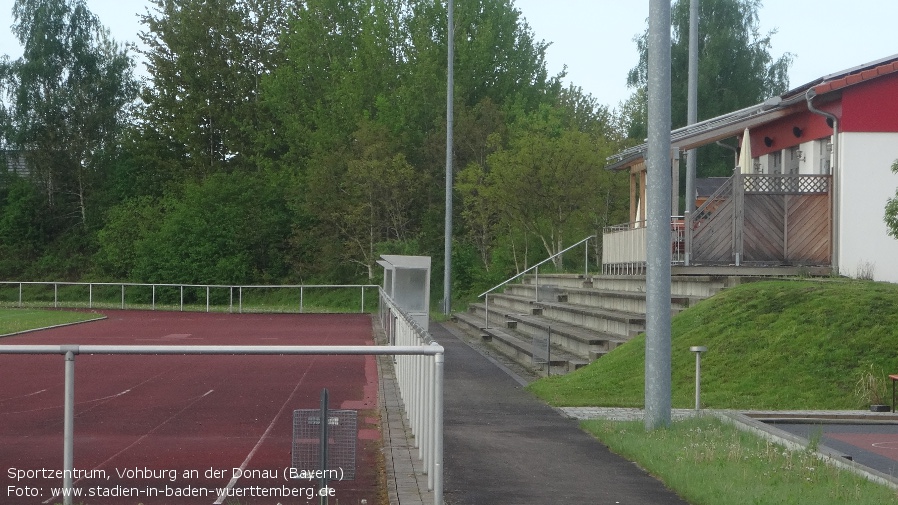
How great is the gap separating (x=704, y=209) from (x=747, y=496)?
1556 cm

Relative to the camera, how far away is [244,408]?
8.84 meters

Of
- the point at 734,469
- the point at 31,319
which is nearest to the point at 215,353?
the point at 734,469

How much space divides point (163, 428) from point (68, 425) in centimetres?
68

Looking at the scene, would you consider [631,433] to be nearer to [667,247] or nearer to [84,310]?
[667,247]

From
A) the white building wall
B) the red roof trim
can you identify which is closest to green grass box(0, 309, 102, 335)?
the white building wall

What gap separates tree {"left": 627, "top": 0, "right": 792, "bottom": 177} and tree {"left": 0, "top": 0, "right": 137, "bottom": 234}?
3045 cm

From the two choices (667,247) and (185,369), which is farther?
(667,247)

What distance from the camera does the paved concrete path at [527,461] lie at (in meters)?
9.16

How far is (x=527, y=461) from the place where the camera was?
35.4 feet

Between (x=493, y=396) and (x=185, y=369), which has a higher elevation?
(x=185, y=369)

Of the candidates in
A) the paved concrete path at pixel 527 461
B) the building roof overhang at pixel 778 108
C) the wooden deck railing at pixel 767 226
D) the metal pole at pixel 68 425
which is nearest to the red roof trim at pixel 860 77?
the building roof overhang at pixel 778 108

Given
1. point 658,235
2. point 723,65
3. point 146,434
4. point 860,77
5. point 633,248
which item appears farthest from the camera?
point 723,65

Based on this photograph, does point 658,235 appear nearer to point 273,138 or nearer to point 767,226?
point 767,226

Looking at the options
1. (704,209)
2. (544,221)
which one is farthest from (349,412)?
(544,221)
